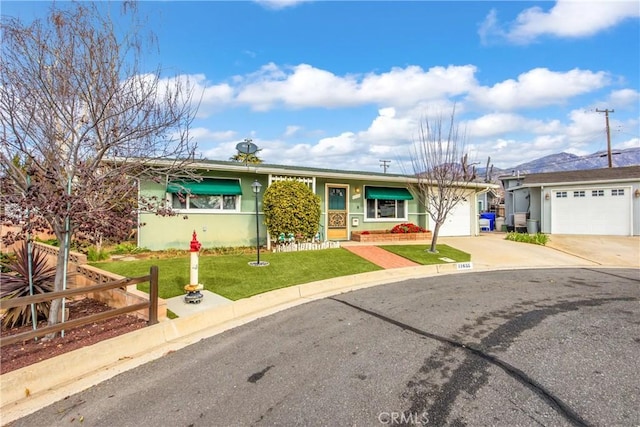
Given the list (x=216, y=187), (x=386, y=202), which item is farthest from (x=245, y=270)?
(x=386, y=202)

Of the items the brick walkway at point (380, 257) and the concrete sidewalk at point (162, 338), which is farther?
the brick walkway at point (380, 257)

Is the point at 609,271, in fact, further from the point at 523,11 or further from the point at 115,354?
the point at 115,354

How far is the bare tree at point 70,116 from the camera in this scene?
12.6 feet

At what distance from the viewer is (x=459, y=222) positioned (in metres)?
17.2

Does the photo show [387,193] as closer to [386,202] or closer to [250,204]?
[386,202]

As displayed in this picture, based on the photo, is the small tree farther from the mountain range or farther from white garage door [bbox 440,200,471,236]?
the mountain range

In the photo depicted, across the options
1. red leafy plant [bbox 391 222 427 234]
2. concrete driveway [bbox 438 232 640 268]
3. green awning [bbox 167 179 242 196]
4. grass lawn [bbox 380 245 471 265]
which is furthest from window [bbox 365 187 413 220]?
green awning [bbox 167 179 242 196]

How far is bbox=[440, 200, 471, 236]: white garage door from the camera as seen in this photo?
16.9 m

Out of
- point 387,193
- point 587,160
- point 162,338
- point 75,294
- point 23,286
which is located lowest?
point 162,338

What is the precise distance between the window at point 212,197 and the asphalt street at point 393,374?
703cm

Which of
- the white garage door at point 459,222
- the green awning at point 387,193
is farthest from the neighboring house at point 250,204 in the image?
the white garage door at point 459,222

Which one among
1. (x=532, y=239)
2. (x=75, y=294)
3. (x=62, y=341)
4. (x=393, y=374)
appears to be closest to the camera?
(x=393, y=374)

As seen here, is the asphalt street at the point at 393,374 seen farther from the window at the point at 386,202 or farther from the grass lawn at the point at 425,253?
the window at the point at 386,202

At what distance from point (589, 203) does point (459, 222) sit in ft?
23.1
